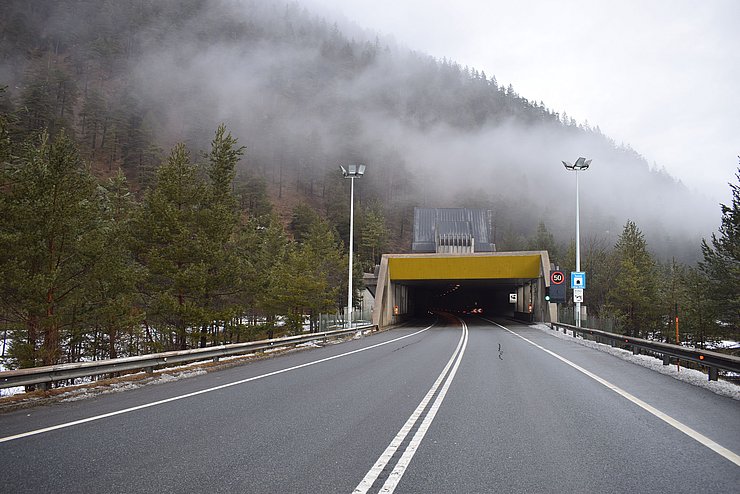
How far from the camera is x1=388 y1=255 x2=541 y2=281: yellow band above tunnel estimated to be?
47.3m

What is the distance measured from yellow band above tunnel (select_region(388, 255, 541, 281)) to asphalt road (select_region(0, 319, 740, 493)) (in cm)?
3528

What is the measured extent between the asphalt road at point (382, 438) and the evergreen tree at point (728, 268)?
113 feet

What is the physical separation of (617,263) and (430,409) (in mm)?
62764

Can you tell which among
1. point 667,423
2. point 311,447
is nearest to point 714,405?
point 667,423

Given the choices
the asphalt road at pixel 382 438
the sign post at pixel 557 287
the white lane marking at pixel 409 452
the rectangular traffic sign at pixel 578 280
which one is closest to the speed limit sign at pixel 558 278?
the sign post at pixel 557 287

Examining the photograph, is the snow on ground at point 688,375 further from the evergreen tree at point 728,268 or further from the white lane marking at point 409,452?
A: the evergreen tree at point 728,268

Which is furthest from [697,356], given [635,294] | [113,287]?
[635,294]

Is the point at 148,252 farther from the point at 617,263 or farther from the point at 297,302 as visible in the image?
the point at 617,263

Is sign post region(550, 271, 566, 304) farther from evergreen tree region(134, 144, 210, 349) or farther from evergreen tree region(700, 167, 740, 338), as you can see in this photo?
evergreen tree region(134, 144, 210, 349)

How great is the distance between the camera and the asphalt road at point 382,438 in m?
5.07

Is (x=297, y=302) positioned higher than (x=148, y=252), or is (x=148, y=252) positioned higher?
(x=148, y=252)

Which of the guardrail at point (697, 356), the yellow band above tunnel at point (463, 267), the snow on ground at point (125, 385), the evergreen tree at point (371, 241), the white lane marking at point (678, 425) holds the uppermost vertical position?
the evergreen tree at point (371, 241)

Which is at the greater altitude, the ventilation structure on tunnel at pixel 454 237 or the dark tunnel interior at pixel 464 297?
the ventilation structure on tunnel at pixel 454 237

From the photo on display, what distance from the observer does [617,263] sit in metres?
64.4
